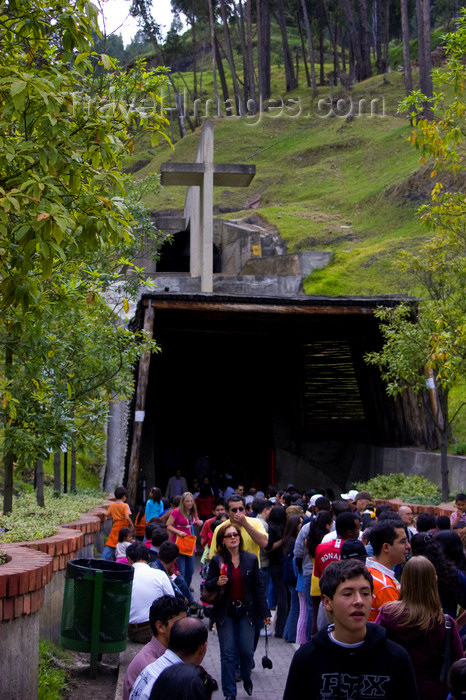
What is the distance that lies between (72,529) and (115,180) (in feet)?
17.4

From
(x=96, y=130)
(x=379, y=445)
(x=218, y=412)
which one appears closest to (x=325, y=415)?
(x=379, y=445)

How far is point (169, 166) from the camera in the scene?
28.5 meters

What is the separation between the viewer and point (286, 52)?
6669 centimetres

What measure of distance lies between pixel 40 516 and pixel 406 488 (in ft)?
33.3

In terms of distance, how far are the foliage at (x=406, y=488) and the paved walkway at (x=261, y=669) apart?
7034 millimetres

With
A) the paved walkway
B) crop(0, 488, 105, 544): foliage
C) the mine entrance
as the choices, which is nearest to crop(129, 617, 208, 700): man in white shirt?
the paved walkway

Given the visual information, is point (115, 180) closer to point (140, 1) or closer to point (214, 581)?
point (214, 581)

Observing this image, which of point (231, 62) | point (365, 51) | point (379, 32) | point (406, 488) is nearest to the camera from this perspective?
point (406, 488)

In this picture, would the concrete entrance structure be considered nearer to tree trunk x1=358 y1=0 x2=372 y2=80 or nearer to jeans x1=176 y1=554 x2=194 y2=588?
jeans x1=176 y1=554 x2=194 y2=588

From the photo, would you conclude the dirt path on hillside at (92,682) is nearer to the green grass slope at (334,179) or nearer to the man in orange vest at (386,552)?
the man in orange vest at (386,552)

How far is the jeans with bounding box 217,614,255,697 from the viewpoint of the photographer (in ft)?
25.6

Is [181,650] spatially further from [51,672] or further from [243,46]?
[243,46]

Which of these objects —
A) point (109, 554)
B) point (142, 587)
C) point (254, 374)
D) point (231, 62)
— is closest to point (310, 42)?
point (231, 62)

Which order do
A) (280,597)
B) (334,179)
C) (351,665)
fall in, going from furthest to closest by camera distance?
(334,179)
(280,597)
(351,665)
